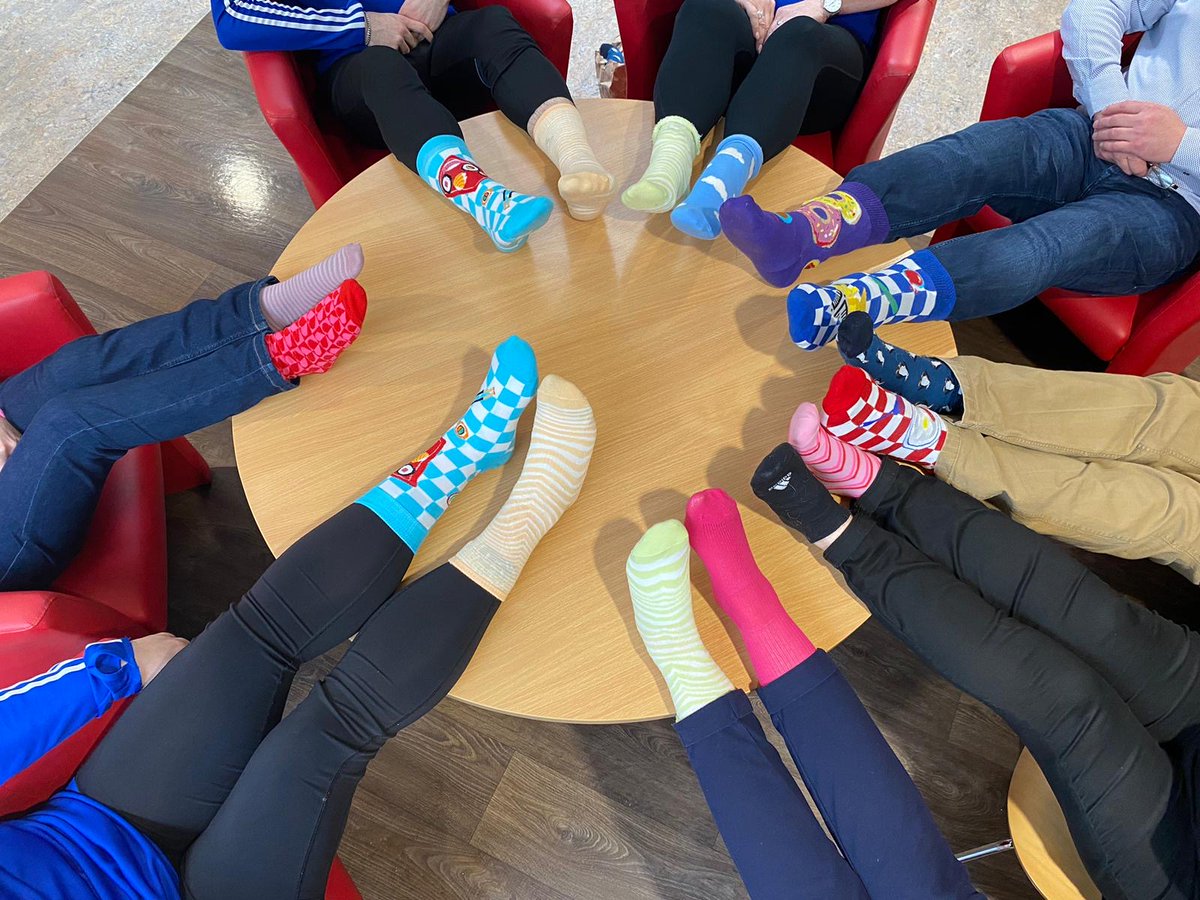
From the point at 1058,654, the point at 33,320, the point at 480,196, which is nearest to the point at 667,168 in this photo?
the point at 480,196

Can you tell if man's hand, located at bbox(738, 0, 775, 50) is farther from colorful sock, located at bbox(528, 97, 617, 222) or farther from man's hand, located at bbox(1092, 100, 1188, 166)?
man's hand, located at bbox(1092, 100, 1188, 166)

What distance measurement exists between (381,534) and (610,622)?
13.3 inches

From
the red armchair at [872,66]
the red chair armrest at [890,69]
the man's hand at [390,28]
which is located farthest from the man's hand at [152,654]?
the red chair armrest at [890,69]

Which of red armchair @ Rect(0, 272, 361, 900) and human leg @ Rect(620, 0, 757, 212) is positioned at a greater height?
human leg @ Rect(620, 0, 757, 212)

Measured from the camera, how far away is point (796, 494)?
1.07m

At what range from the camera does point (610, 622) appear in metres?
1.07

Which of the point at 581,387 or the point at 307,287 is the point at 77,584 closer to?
the point at 307,287

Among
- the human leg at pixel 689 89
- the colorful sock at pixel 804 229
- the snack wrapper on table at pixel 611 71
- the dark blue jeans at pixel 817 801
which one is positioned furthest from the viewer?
the snack wrapper on table at pixel 611 71

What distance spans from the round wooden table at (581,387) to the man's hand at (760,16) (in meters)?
0.29

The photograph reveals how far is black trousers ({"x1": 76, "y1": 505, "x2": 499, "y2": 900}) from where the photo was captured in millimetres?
983

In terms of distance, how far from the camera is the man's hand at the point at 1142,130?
133cm

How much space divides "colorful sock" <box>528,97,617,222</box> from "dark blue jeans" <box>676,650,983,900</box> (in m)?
0.78

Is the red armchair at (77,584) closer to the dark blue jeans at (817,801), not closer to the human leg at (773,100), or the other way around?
the dark blue jeans at (817,801)

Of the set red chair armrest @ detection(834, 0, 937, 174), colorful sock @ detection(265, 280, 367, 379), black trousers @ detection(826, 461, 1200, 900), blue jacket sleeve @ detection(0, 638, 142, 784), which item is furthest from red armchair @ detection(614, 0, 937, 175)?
blue jacket sleeve @ detection(0, 638, 142, 784)
